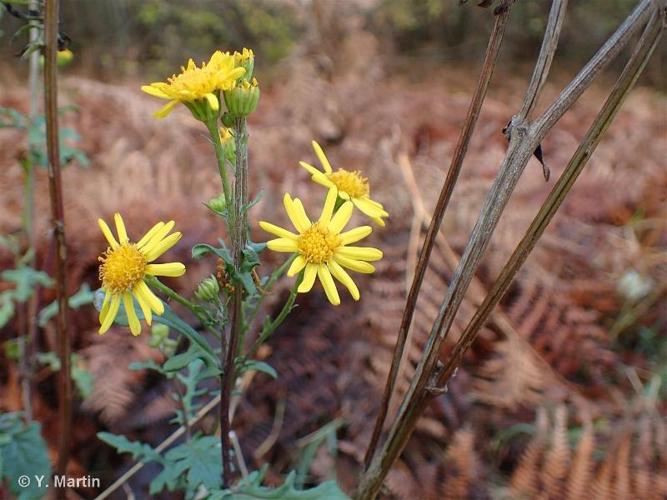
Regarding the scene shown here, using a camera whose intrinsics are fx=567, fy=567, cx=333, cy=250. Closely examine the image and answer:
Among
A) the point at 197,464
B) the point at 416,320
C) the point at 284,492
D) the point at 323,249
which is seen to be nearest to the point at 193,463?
the point at 197,464

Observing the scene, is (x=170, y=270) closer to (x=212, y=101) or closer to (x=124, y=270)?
(x=124, y=270)

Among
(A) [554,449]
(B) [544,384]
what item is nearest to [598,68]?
(A) [554,449]

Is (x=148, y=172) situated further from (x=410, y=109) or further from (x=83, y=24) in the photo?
(x=83, y=24)

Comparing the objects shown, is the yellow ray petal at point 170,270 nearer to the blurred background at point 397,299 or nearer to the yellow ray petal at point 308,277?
the yellow ray petal at point 308,277

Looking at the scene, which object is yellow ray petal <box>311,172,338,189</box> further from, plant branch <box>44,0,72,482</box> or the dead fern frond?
the dead fern frond

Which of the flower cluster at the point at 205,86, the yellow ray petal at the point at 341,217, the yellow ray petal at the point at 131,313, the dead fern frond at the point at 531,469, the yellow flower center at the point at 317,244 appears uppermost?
the flower cluster at the point at 205,86

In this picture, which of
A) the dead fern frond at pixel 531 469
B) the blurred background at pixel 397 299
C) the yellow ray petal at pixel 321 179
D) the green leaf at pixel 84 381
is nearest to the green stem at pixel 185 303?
the yellow ray petal at pixel 321 179

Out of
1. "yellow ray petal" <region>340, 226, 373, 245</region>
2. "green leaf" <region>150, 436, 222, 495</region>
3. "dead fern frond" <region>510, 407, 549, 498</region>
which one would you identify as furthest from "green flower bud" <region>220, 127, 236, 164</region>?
"dead fern frond" <region>510, 407, 549, 498</region>
